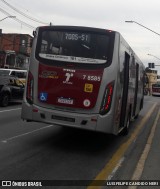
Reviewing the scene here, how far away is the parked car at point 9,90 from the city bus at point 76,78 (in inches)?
399

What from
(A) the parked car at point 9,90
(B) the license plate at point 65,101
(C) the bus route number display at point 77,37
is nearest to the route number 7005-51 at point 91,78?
(B) the license plate at point 65,101

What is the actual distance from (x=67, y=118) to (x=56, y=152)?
84cm

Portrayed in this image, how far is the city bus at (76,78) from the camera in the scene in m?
9.34

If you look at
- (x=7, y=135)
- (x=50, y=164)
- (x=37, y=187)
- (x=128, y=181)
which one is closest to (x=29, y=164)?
(x=50, y=164)

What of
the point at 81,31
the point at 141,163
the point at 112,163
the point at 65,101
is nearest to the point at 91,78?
the point at 65,101

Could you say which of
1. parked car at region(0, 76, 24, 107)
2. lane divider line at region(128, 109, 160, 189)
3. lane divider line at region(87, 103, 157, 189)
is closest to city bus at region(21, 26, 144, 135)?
lane divider line at region(87, 103, 157, 189)

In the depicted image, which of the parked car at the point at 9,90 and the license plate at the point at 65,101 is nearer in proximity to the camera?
the license plate at the point at 65,101

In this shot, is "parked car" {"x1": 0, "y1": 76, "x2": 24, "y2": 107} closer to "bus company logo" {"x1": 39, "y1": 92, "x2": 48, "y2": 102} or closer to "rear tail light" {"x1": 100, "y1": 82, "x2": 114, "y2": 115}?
"bus company logo" {"x1": 39, "y1": 92, "x2": 48, "y2": 102}

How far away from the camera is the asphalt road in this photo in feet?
24.4

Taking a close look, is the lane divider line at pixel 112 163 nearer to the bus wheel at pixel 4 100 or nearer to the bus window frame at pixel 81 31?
the bus window frame at pixel 81 31

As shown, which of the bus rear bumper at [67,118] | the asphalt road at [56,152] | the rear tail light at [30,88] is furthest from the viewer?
the rear tail light at [30,88]

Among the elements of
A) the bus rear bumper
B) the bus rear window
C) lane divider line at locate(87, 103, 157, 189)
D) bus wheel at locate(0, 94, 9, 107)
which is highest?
the bus rear window

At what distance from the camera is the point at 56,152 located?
938 centimetres

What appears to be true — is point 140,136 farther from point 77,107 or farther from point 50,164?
point 50,164
